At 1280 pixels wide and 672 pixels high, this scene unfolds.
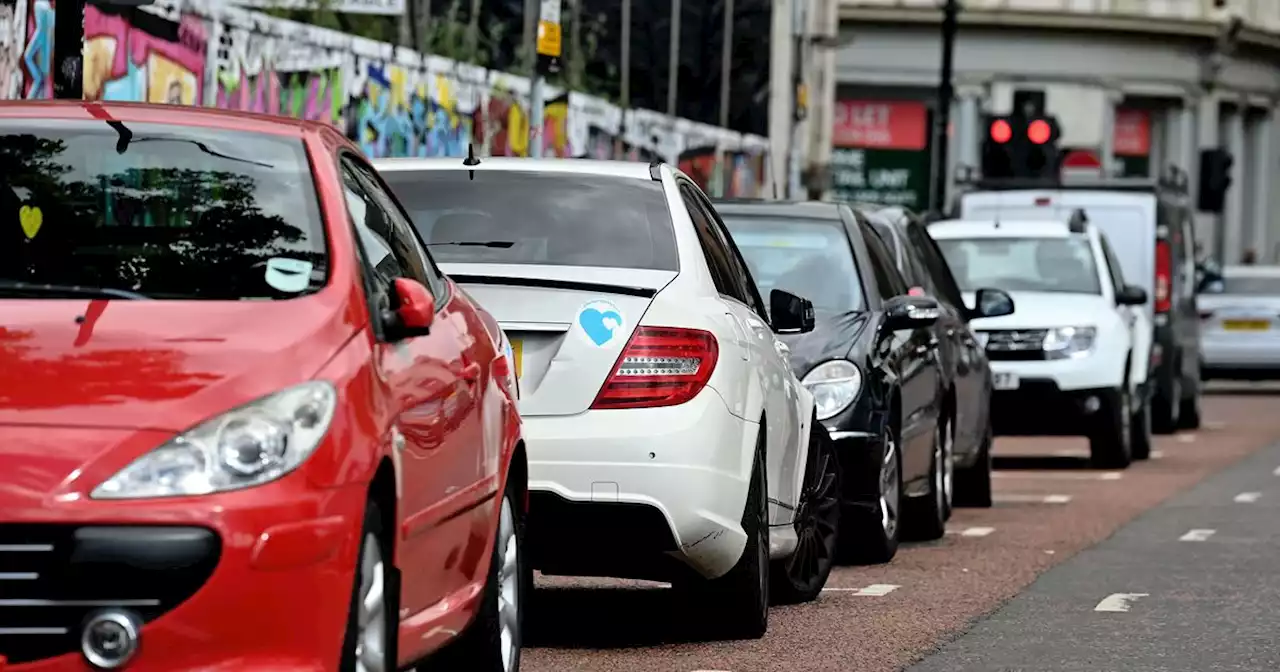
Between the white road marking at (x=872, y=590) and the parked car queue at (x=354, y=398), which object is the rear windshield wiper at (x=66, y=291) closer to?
the parked car queue at (x=354, y=398)

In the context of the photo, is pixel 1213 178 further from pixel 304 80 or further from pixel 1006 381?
pixel 304 80

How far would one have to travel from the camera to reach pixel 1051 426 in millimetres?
20922

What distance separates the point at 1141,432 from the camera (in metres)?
22.4

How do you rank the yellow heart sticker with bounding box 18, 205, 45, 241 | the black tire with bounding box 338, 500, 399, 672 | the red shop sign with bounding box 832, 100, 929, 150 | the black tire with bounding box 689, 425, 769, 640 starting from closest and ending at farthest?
1. the black tire with bounding box 338, 500, 399, 672
2. the yellow heart sticker with bounding box 18, 205, 45, 241
3. the black tire with bounding box 689, 425, 769, 640
4. the red shop sign with bounding box 832, 100, 929, 150

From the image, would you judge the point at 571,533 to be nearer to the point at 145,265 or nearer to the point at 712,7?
the point at 145,265

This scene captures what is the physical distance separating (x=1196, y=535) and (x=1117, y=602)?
3.62 m

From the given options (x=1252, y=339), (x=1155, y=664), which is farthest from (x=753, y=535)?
(x=1252, y=339)

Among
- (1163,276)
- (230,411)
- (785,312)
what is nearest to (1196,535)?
(785,312)

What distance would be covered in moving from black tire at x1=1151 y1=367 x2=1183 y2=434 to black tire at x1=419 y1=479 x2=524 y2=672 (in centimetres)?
1886

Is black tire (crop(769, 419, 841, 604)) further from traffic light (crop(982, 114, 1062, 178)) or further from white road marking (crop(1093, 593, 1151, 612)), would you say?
traffic light (crop(982, 114, 1062, 178))

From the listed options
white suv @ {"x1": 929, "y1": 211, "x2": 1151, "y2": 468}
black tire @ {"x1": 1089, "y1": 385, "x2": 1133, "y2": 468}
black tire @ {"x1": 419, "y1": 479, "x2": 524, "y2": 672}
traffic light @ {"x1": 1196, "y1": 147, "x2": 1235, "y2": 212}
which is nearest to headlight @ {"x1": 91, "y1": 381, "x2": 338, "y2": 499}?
black tire @ {"x1": 419, "y1": 479, "x2": 524, "y2": 672}

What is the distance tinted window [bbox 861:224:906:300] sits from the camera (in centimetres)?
1352

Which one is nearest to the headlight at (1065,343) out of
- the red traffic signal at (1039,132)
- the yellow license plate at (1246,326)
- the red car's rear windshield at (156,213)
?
the red traffic signal at (1039,132)

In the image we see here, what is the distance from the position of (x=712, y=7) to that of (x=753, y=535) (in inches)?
1296
